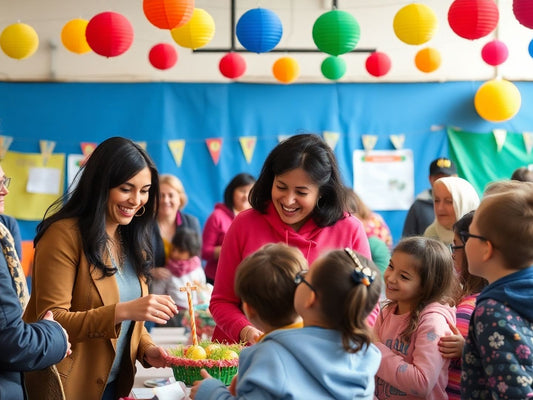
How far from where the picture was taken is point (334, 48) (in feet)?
15.6

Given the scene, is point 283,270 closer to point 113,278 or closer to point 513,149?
point 113,278

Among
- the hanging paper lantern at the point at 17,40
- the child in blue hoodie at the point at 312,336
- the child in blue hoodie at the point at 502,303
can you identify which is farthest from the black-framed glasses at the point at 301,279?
the hanging paper lantern at the point at 17,40

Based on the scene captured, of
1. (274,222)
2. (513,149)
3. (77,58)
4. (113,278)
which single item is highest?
(77,58)

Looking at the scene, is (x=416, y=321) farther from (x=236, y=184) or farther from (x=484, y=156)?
(x=484, y=156)

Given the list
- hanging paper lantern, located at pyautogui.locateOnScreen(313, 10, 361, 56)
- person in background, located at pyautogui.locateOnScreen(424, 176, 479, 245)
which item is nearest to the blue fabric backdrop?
hanging paper lantern, located at pyautogui.locateOnScreen(313, 10, 361, 56)

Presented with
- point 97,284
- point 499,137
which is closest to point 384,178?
point 499,137

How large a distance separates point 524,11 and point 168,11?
1.89 metres

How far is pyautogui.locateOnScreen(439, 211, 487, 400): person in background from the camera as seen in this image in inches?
90.4

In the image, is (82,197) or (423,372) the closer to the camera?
(423,372)

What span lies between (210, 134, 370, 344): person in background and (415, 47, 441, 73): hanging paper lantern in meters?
3.61

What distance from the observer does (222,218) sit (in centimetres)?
563

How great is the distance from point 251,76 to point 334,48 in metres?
2.42

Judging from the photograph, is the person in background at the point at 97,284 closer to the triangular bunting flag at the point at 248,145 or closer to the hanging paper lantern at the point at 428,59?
the hanging paper lantern at the point at 428,59

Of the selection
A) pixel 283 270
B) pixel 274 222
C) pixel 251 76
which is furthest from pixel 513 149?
pixel 283 270
